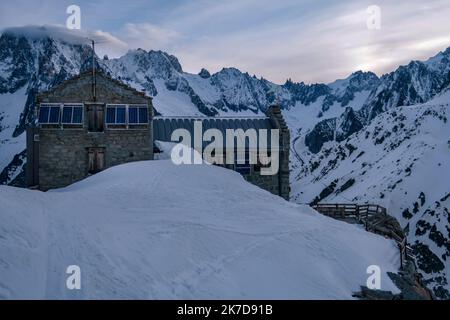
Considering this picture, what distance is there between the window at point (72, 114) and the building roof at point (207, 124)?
6.67 m

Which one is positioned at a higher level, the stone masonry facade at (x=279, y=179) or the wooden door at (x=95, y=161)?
the wooden door at (x=95, y=161)

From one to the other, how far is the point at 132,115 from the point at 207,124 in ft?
26.3

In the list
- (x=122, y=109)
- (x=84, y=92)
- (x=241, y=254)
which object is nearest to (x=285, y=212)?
(x=241, y=254)

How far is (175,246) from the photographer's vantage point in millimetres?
14680

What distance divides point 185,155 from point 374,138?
67.9m

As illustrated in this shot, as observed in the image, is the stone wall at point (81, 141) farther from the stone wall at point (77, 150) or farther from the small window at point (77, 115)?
the small window at point (77, 115)

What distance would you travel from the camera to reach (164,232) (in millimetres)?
15727

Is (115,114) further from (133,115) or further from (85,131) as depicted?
(85,131)

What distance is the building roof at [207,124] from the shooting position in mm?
35969

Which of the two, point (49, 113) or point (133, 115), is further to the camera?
point (133, 115)

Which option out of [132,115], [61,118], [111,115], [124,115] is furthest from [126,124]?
[61,118]

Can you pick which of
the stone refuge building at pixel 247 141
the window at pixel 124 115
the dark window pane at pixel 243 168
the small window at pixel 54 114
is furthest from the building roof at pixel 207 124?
the small window at pixel 54 114

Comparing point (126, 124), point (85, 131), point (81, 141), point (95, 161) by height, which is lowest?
point (95, 161)
